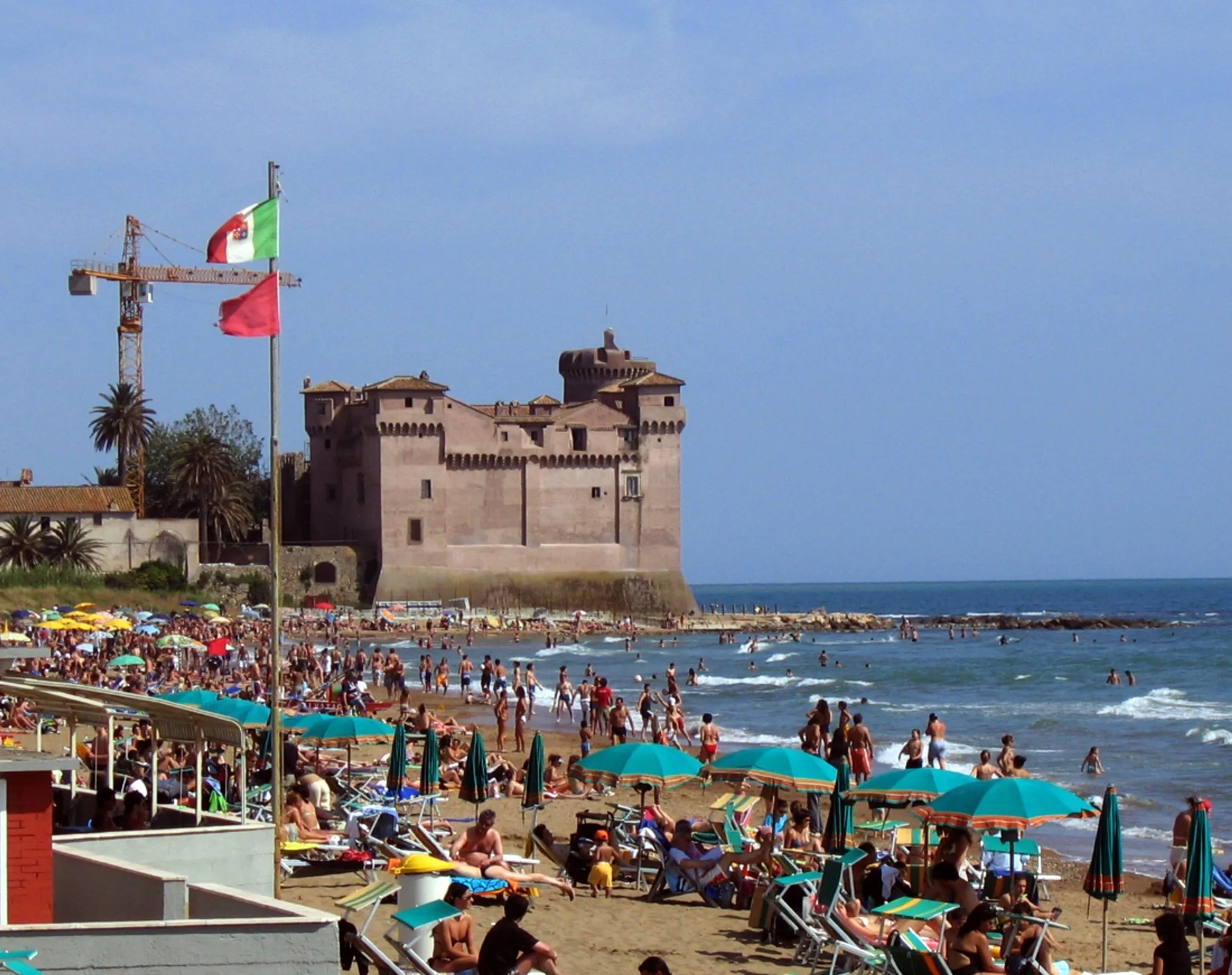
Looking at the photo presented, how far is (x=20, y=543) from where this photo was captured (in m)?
66.1

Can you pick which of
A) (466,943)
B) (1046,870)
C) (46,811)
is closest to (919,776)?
(1046,870)

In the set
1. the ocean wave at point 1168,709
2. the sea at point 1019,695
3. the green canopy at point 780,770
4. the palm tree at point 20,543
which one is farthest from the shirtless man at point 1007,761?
the palm tree at point 20,543

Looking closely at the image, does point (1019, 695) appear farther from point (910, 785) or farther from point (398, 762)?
point (910, 785)

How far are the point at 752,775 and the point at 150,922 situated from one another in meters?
7.96

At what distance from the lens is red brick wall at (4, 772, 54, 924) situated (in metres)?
9.05

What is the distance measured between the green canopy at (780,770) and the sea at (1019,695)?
399cm

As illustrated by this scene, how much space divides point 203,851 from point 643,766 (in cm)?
511

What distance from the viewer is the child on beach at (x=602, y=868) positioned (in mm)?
14062

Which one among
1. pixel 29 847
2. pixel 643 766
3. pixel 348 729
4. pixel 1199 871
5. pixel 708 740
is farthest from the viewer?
pixel 708 740

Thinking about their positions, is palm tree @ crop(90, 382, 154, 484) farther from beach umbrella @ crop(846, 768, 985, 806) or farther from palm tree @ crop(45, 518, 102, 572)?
beach umbrella @ crop(846, 768, 985, 806)

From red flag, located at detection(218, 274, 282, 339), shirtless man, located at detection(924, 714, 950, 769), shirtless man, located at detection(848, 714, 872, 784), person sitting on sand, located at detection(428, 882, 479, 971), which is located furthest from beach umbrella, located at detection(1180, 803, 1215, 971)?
shirtless man, located at detection(848, 714, 872, 784)

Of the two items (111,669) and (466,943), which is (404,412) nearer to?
(111,669)

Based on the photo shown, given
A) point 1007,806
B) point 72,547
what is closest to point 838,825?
point 1007,806

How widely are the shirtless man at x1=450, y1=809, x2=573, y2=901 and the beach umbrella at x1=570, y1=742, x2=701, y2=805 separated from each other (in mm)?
2222
